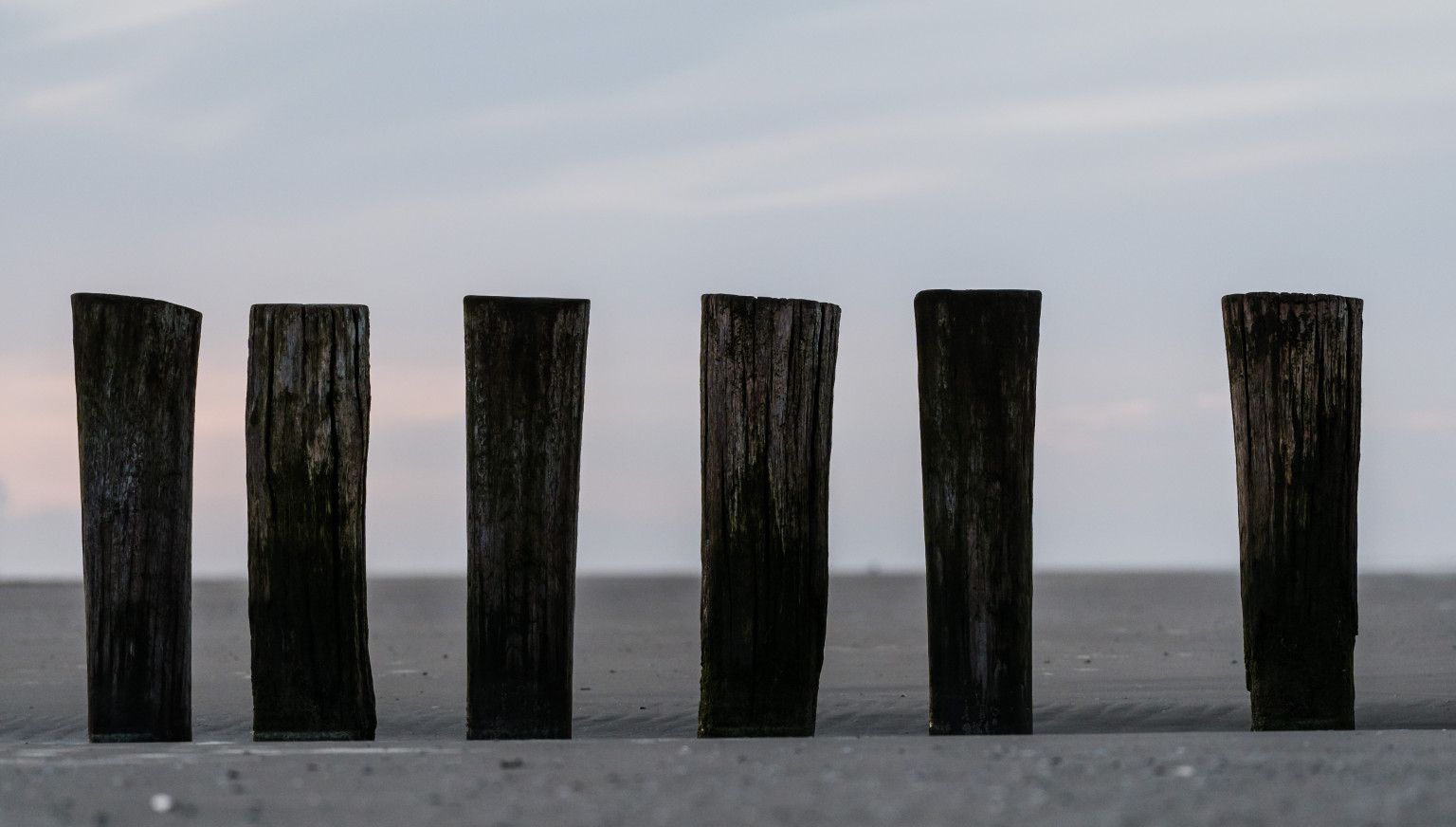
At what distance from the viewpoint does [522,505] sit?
5098 mm

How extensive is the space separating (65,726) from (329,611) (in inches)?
78.5

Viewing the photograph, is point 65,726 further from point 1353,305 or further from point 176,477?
point 1353,305

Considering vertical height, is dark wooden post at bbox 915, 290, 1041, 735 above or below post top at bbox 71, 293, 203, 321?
below

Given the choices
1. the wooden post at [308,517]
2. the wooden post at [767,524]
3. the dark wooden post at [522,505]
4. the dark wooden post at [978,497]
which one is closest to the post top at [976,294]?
the dark wooden post at [978,497]

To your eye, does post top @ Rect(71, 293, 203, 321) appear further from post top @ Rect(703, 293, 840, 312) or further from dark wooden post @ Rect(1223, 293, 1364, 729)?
dark wooden post @ Rect(1223, 293, 1364, 729)

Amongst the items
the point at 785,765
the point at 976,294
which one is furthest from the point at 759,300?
the point at 785,765

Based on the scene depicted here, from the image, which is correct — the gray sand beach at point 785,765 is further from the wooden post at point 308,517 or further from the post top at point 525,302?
the post top at point 525,302

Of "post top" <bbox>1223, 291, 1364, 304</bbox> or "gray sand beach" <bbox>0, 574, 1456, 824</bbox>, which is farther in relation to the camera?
"post top" <bbox>1223, 291, 1364, 304</bbox>

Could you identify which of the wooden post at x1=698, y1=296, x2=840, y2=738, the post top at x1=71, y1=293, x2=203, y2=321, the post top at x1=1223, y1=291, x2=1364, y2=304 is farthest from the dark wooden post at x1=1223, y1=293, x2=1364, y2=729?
the post top at x1=71, y1=293, x2=203, y2=321

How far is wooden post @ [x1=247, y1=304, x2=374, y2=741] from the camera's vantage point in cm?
511

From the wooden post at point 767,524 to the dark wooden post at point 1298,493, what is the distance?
1.30 metres

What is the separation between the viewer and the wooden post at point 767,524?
201 inches

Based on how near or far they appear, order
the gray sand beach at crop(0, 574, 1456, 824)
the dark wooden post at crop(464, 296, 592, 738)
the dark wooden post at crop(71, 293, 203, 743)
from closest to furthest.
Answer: the gray sand beach at crop(0, 574, 1456, 824) → the dark wooden post at crop(464, 296, 592, 738) → the dark wooden post at crop(71, 293, 203, 743)

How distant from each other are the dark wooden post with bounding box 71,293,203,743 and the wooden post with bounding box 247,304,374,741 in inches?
10.4
